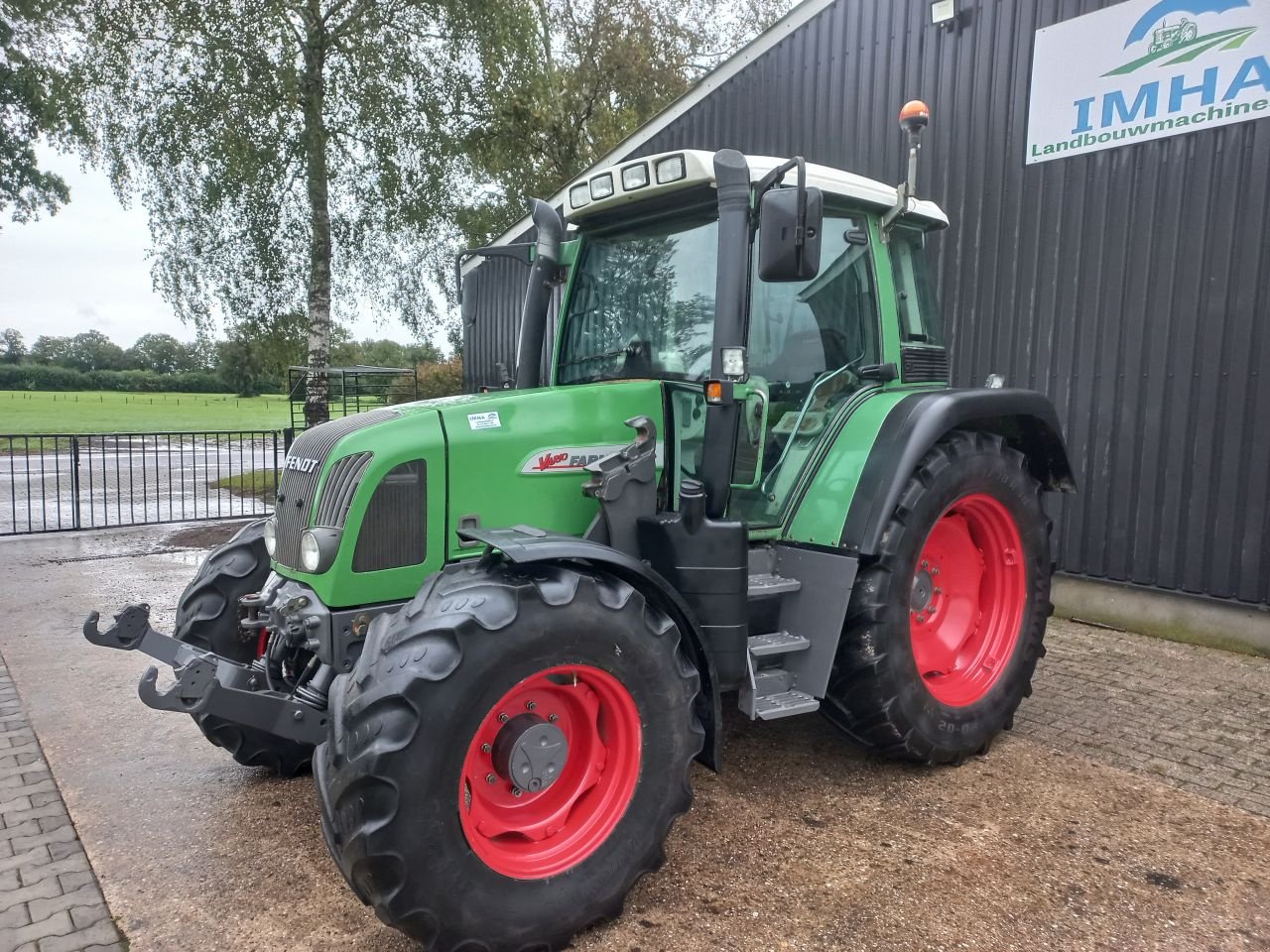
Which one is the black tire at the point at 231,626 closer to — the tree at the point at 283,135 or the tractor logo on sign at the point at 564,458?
the tractor logo on sign at the point at 564,458

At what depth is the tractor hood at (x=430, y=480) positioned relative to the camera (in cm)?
288

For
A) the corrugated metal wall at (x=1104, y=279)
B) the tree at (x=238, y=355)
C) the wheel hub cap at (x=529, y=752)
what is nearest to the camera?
the wheel hub cap at (x=529, y=752)

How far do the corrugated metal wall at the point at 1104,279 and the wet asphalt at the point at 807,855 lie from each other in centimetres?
259

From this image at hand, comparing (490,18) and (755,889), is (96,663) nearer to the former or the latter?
(755,889)

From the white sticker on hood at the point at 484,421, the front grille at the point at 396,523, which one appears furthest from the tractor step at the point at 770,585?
the front grille at the point at 396,523

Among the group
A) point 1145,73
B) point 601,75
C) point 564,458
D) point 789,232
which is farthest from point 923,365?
point 601,75

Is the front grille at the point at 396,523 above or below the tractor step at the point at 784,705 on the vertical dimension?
above

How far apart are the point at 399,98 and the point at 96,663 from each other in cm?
1099

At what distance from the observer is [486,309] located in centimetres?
1212

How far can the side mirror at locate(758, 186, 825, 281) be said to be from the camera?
2.79 m

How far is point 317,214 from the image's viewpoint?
13.9 metres

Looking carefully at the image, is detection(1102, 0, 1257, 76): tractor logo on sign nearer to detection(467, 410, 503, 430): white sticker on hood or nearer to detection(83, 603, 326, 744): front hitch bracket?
detection(467, 410, 503, 430): white sticker on hood

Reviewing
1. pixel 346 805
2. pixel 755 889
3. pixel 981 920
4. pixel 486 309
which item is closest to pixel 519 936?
pixel 346 805

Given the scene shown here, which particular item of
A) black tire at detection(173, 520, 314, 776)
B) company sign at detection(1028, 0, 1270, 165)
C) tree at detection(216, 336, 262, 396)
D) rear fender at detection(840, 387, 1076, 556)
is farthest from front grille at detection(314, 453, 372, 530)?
tree at detection(216, 336, 262, 396)
